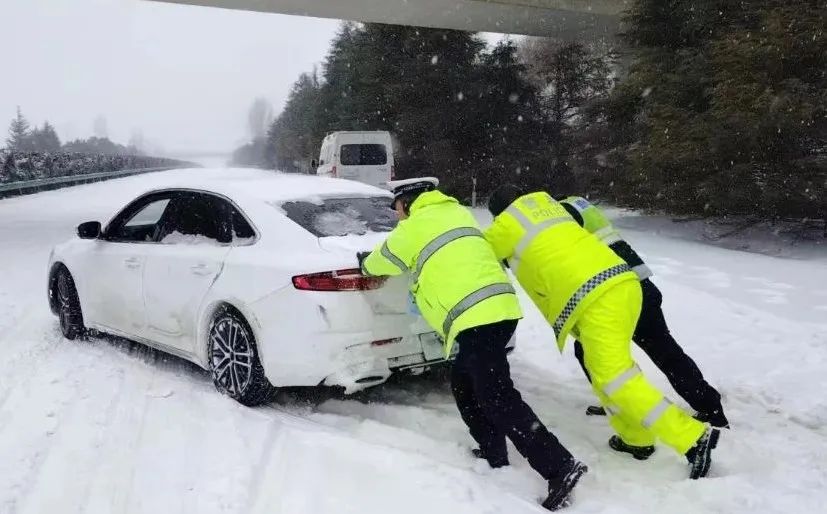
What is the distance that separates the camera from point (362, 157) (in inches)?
723

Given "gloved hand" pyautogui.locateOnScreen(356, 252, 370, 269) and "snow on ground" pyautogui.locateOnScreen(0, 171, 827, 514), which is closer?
"snow on ground" pyautogui.locateOnScreen(0, 171, 827, 514)

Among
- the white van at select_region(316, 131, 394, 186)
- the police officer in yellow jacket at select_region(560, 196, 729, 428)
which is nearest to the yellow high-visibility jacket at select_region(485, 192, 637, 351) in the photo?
the police officer in yellow jacket at select_region(560, 196, 729, 428)

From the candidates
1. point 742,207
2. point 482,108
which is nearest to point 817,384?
point 742,207

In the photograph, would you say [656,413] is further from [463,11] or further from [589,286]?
[463,11]

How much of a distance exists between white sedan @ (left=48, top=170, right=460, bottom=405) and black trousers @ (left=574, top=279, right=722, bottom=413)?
1.25 m

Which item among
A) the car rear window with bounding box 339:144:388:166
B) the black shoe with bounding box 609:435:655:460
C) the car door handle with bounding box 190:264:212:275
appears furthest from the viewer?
the car rear window with bounding box 339:144:388:166

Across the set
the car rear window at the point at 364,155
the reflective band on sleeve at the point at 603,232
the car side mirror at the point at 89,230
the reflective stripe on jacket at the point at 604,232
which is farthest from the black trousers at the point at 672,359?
the car rear window at the point at 364,155

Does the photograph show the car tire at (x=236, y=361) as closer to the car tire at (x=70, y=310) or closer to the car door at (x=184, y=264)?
the car door at (x=184, y=264)

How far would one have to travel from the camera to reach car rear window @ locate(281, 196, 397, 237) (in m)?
4.45

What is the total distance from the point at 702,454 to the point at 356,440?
1.80 metres

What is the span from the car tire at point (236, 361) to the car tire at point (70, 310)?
2089 millimetres

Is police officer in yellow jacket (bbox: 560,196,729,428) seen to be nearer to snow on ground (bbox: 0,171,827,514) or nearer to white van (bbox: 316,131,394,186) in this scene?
snow on ground (bbox: 0,171,827,514)

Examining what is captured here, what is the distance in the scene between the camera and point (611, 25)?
22.0 m

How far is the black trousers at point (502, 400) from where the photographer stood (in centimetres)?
322
